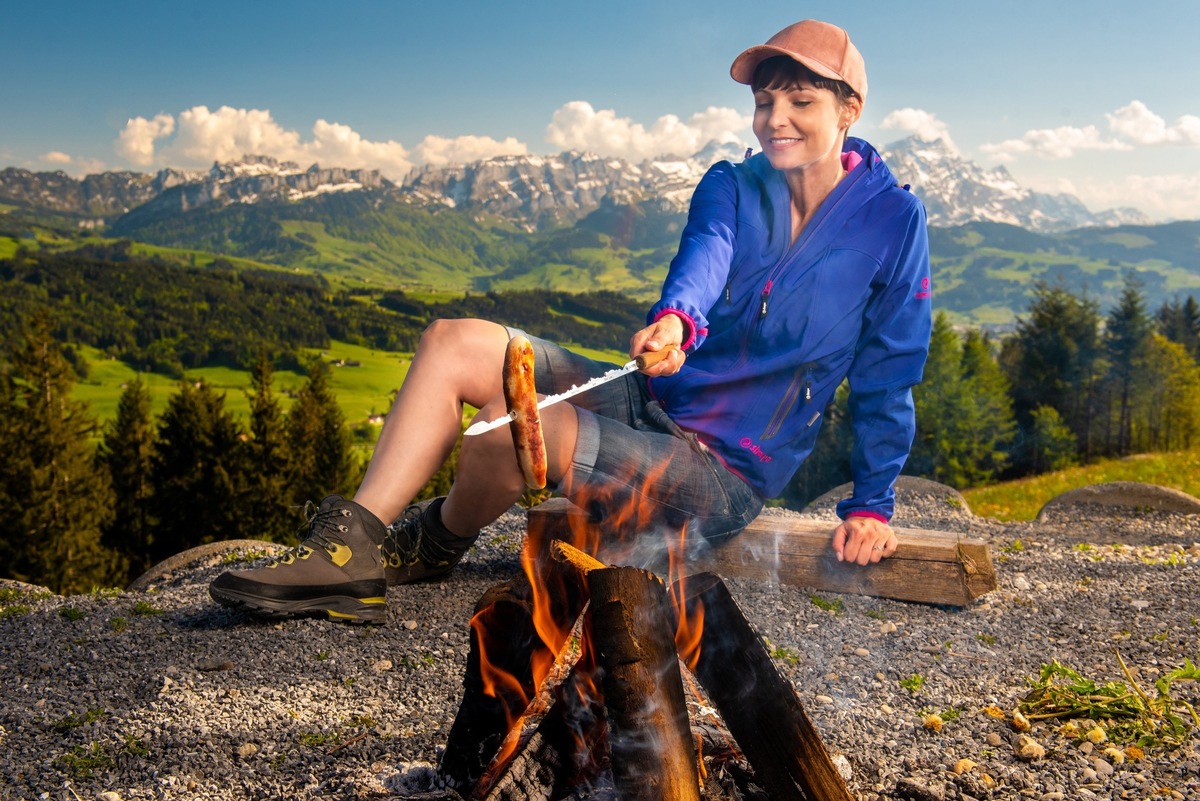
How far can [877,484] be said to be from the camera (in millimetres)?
3629

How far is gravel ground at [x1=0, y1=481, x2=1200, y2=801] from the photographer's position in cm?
268

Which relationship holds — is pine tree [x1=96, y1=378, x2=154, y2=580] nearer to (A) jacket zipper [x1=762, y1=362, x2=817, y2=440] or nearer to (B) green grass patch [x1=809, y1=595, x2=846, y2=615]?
(B) green grass patch [x1=809, y1=595, x2=846, y2=615]

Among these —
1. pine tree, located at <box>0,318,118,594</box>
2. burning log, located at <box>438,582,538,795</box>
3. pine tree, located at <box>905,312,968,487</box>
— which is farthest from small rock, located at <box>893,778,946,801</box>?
pine tree, located at <box>905,312,968,487</box>

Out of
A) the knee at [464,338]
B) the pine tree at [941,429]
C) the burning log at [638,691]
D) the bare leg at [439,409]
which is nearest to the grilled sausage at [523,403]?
the burning log at [638,691]

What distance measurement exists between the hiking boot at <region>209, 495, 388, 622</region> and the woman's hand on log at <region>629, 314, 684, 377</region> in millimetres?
1641

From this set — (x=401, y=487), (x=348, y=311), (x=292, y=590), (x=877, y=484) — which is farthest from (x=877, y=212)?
(x=348, y=311)

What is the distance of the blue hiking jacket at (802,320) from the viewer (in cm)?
342

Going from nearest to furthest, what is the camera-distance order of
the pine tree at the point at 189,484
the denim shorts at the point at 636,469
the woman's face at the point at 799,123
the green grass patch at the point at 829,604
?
the denim shorts at the point at 636,469
the woman's face at the point at 799,123
the green grass patch at the point at 829,604
the pine tree at the point at 189,484

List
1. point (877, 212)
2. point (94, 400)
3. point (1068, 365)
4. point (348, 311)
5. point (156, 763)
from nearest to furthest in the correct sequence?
point (156, 763) → point (877, 212) → point (1068, 365) → point (94, 400) → point (348, 311)

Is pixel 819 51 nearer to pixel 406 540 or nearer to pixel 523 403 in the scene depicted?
pixel 523 403

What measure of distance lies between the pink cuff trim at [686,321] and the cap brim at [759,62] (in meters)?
1.10

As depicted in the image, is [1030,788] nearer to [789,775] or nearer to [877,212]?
[789,775]

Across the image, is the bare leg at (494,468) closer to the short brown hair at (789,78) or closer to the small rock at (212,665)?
the small rock at (212,665)

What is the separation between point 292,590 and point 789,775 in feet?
8.22
